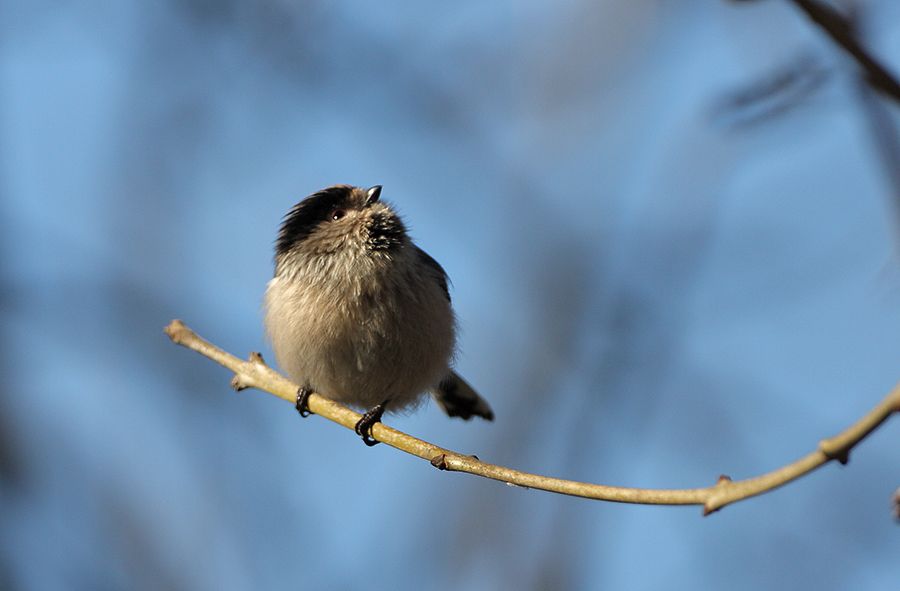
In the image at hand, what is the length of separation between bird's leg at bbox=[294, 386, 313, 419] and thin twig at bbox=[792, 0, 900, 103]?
126 inches

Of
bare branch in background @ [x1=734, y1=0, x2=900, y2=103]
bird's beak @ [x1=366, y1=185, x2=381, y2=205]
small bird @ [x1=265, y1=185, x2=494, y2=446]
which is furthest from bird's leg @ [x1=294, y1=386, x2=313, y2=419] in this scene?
bare branch in background @ [x1=734, y1=0, x2=900, y2=103]

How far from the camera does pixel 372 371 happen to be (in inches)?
177

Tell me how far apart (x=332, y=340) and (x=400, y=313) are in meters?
0.35

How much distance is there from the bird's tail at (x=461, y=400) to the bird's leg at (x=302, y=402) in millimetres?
1269

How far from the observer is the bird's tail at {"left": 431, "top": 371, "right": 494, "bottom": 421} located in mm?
5660

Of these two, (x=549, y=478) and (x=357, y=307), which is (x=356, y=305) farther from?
(x=549, y=478)

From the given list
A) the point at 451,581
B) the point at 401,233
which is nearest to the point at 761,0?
the point at 401,233

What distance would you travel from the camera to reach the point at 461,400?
568 centimetres

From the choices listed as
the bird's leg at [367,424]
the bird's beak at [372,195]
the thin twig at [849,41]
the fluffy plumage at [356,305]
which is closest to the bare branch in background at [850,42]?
the thin twig at [849,41]

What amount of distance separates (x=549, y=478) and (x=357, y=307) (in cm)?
221

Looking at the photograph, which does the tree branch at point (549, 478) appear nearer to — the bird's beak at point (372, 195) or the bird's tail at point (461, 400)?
the bird's beak at point (372, 195)

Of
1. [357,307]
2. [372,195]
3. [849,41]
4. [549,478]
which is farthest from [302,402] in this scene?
[849,41]

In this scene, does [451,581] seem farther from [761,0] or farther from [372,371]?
[761,0]

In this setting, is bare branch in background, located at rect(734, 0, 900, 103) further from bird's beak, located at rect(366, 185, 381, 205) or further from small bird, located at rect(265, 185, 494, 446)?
bird's beak, located at rect(366, 185, 381, 205)
